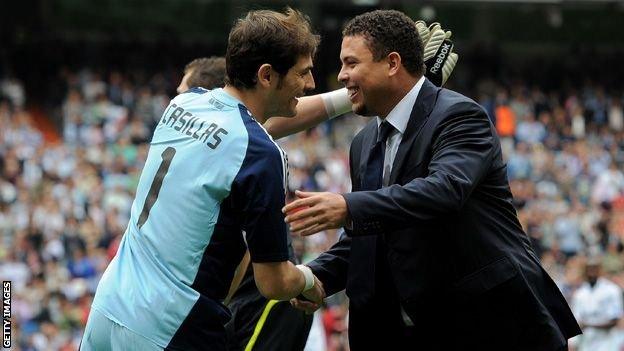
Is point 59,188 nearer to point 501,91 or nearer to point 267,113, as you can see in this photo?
point 501,91

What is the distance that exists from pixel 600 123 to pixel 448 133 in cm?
1846

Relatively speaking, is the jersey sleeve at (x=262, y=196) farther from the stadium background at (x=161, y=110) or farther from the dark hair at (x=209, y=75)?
the stadium background at (x=161, y=110)

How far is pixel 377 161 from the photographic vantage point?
455cm

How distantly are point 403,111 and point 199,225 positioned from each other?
1027 mm

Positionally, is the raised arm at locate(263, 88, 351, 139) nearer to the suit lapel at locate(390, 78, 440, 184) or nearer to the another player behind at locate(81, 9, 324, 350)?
the suit lapel at locate(390, 78, 440, 184)

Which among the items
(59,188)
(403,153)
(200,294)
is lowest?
(59,188)

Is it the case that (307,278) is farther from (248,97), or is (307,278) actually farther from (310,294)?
(248,97)

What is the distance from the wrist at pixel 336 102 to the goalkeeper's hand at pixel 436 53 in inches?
18.7

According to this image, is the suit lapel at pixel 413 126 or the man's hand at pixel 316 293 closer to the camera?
the suit lapel at pixel 413 126

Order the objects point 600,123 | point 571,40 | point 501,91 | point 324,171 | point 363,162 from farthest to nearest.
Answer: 1. point 571,40
2. point 501,91
3. point 600,123
4. point 324,171
5. point 363,162

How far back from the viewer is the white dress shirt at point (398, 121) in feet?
14.5

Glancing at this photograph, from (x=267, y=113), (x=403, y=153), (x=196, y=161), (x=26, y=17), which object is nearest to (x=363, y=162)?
(x=403, y=153)

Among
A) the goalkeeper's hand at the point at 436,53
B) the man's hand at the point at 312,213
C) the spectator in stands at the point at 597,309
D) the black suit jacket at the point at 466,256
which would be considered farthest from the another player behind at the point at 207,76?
the spectator in stands at the point at 597,309

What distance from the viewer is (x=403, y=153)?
14.3 feet
